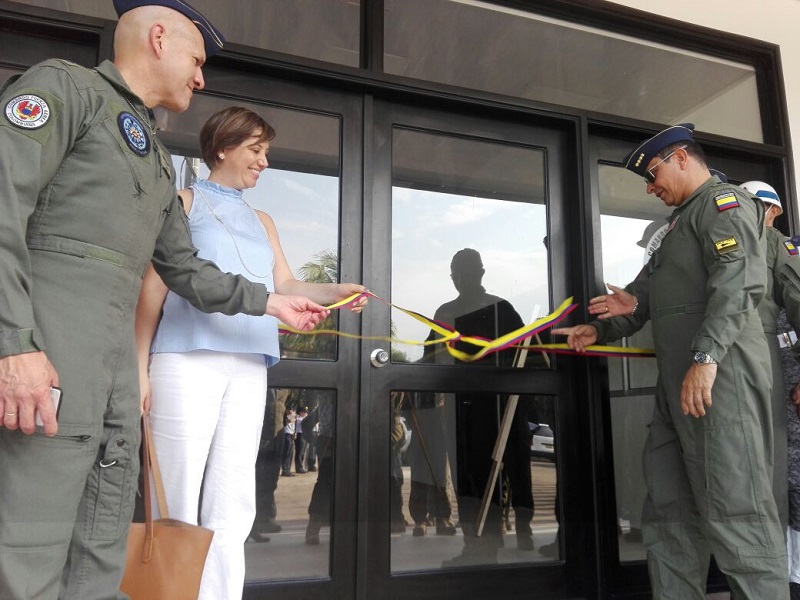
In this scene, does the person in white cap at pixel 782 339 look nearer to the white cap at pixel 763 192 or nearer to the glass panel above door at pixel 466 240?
the white cap at pixel 763 192

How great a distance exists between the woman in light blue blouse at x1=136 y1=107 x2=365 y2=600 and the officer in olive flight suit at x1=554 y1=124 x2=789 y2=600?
137cm

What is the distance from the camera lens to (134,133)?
1.33 meters

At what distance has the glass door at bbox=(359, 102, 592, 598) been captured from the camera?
2.49 m

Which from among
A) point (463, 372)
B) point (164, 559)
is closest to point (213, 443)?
point (164, 559)

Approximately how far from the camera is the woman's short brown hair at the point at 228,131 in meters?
2.08

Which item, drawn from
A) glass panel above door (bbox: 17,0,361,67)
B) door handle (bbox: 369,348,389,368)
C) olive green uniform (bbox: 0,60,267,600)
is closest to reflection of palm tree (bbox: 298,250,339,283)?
door handle (bbox: 369,348,389,368)

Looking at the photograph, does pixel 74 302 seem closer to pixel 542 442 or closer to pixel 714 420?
pixel 714 420

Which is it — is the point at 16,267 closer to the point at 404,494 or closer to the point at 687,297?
the point at 404,494

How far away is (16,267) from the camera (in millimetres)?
1067

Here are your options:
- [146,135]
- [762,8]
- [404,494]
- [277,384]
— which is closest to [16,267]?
[146,135]

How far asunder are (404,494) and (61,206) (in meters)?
1.72

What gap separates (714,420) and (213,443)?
155 centimetres

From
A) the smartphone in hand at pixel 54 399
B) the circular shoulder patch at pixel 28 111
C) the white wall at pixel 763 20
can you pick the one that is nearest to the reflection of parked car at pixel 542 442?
the white wall at pixel 763 20

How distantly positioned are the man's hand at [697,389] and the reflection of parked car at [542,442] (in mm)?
789
